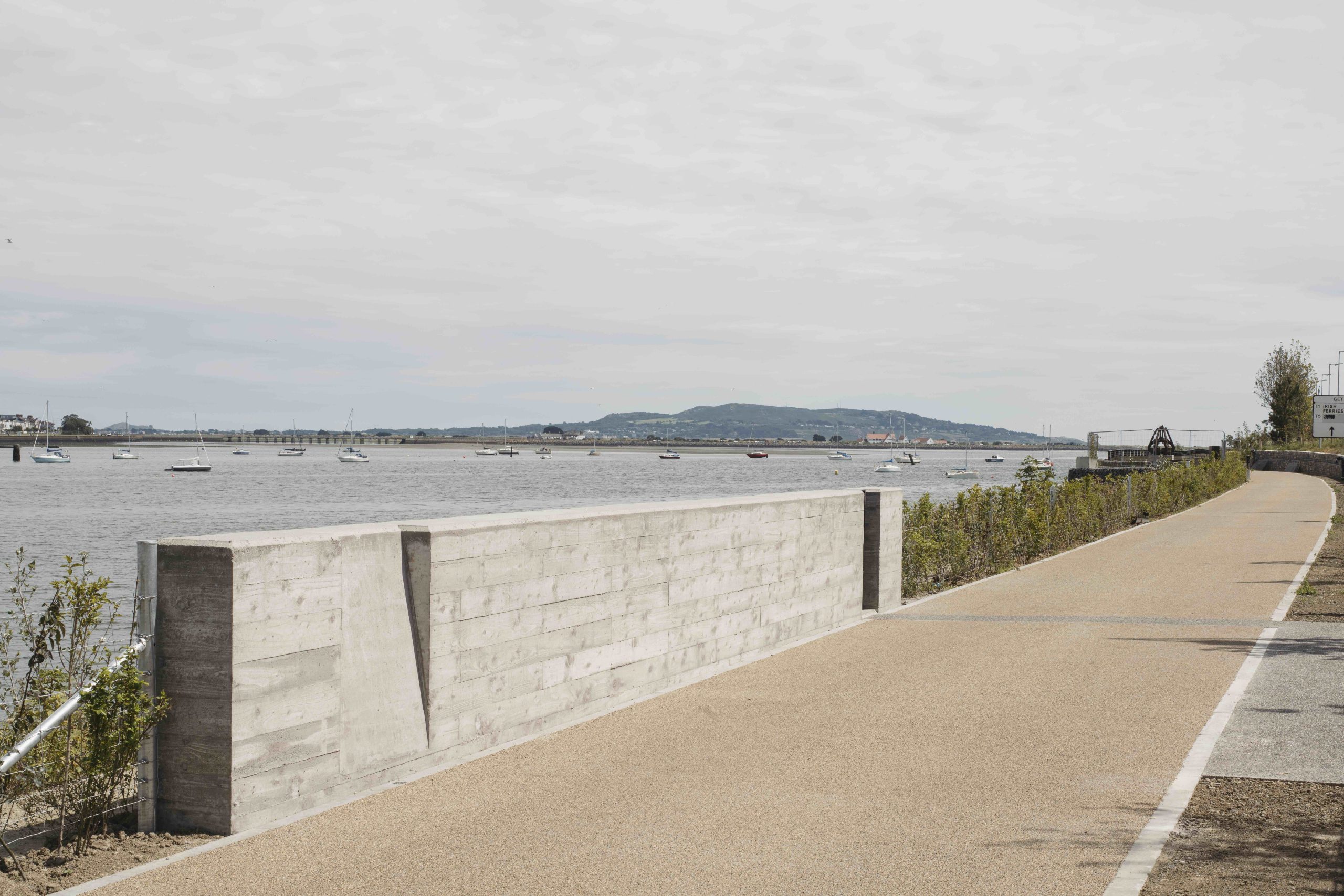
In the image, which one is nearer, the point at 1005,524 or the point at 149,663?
the point at 149,663

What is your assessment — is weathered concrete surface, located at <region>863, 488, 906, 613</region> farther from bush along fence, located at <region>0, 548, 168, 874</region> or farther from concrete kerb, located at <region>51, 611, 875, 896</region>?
bush along fence, located at <region>0, 548, 168, 874</region>

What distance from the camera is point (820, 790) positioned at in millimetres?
6699

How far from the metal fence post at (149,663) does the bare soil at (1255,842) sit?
184 inches

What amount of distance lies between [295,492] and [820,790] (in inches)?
3446

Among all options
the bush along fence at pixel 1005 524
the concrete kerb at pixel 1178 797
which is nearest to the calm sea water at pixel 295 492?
the bush along fence at pixel 1005 524

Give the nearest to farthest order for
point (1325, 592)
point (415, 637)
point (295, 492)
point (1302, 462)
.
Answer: point (415, 637) → point (1325, 592) → point (1302, 462) → point (295, 492)

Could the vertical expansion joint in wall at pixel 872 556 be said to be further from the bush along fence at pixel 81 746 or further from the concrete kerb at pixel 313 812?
the bush along fence at pixel 81 746

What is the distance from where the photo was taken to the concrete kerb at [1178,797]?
5281mm

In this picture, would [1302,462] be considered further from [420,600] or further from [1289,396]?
[420,600]

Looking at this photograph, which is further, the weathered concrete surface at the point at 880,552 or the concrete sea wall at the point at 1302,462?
the concrete sea wall at the point at 1302,462

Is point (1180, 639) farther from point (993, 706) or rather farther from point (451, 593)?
point (451, 593)

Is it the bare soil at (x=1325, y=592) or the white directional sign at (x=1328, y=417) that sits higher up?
the white directional sign at (x=1328, y=417)

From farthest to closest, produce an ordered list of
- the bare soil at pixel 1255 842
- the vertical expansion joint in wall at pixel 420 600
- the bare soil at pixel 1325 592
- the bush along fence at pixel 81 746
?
the bare soil at pixel 1325 592 < the vertical expansion joint in wall at pixel 420 600 < the bush along fence at pixel 81 746 < the bare soil at pixel 1255 842

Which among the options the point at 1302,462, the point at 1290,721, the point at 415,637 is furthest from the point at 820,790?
the point at 1302,462
